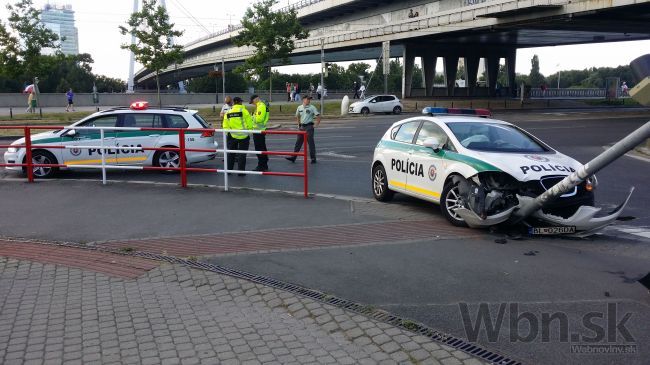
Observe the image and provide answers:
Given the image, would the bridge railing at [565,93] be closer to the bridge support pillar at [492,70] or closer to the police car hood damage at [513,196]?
the bridge support pillar at [492,70]

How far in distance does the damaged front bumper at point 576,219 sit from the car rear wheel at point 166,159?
8256 mm

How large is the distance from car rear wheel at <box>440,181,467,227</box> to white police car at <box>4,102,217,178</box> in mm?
6279

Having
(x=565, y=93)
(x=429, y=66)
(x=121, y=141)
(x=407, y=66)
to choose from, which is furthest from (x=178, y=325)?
(x=565, y=93)

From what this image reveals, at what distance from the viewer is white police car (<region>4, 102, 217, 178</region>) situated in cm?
1311

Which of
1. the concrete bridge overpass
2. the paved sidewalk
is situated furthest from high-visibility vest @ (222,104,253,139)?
the concrete bridge overpass

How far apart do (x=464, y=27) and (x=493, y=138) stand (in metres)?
37.6

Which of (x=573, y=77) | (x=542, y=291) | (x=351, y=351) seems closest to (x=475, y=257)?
(x=542, y=291)

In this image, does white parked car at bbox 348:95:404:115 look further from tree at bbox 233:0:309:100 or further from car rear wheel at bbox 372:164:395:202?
car rear wheel at bbox 372:164:395:202

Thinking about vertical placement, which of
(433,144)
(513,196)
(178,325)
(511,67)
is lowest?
(178,325)

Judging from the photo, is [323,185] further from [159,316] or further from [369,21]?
[369,21]

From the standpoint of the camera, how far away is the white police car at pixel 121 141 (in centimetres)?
1311

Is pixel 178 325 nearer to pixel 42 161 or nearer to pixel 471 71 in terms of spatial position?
pixel 42 161

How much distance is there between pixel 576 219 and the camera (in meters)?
7.66

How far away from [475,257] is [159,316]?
361cm
